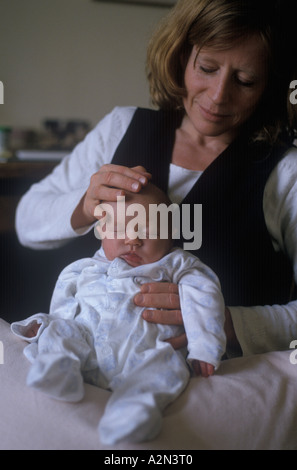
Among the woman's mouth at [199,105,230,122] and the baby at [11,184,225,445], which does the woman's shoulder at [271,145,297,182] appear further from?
the baby at [11,184,225,445]

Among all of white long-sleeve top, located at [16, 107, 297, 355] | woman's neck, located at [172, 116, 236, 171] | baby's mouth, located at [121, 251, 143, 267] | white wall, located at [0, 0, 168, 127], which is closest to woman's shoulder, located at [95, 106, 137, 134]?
white long-sleeve top, located at [16, 107, 297, 355]

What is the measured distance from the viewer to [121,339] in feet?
2.02

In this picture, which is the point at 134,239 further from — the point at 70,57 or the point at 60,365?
the point at 70,57

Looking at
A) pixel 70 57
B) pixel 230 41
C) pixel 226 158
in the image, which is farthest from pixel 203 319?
pixel 70 57

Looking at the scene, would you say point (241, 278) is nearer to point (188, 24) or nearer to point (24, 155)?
point (188, 24)

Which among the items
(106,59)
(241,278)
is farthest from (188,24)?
(106,59)

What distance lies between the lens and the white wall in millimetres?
1399

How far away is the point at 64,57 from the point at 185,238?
1003 millimetres

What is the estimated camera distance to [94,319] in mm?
637

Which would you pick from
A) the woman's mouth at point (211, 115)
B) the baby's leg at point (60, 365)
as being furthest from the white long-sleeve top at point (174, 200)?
the baby's leg at point (60, 365)

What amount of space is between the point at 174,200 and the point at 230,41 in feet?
0.91

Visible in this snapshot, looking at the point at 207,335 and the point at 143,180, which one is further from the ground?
the point at 143,180

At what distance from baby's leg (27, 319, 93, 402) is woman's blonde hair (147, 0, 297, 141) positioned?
1.62 ft

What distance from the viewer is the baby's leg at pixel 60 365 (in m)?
0.52
